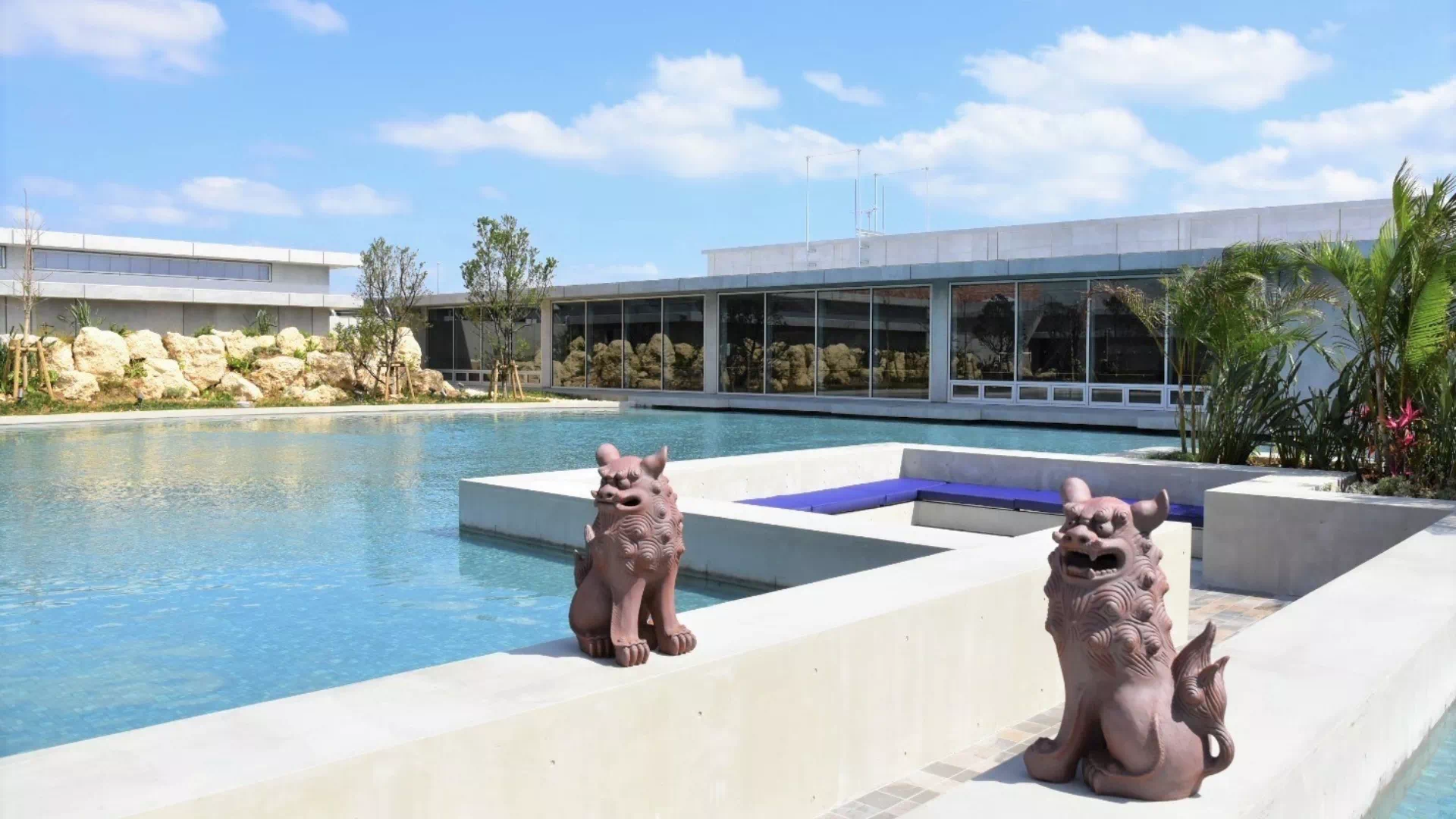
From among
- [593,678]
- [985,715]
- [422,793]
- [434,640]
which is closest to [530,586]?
[434,640]

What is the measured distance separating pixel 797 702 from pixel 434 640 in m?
2.89

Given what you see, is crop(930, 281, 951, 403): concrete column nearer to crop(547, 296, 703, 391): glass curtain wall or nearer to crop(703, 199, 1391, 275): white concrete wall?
crop(703, 199, 1391, 275): white concrete wall

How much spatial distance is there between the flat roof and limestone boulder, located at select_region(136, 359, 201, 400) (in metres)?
13.4

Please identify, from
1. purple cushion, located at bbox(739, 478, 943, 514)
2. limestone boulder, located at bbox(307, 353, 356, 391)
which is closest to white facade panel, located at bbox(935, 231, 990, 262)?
limestone boulder, located at bbox(307, 353, 356, 391)

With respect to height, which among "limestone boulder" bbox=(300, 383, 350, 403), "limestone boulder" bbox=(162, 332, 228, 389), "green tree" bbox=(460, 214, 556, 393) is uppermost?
"green tree" bbox=(460, 214, 556, 393)

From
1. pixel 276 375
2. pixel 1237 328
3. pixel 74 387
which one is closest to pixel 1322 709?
pixel 1237 328

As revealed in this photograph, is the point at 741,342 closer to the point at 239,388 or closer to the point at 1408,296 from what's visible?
the point at 239,388

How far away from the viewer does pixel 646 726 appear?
3367 mm

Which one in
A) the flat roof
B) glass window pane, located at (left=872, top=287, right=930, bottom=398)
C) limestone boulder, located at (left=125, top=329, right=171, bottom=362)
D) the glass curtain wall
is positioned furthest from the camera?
the flat roof

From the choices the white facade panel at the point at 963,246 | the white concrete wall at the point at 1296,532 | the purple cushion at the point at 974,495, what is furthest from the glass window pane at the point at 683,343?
the white concrete wall at the point at 1296,532

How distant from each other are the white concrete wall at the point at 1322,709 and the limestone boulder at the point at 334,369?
2874cm

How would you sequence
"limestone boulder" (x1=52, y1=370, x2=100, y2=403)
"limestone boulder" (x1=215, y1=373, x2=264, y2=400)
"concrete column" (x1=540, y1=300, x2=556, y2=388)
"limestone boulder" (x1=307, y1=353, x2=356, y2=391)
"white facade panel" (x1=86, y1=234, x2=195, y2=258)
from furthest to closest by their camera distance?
"white facade panel" (x1=86, y1=234, x2=195, y2=258) < "concrete column" (x1=540, y1=300, x2=556, y2=388) < "limestone boulder" (x1=307, y1=353, x2=356, y2=391) < "limestone boulder" (x1=215, y1=373, x2=264, y2=400) < "limestone boulder" (x1=52, y1=370, x2=100, y2=403)

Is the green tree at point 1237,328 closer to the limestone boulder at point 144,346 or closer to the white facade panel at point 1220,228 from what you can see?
the white facade panel at point 1220,228

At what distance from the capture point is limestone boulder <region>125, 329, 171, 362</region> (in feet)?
92.0
